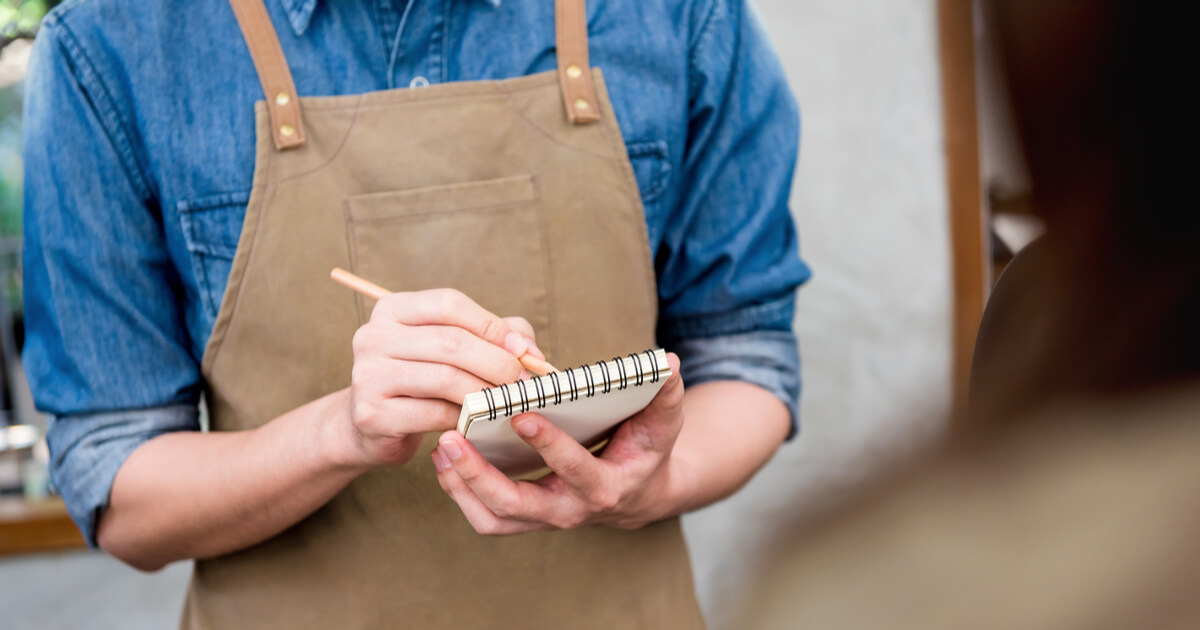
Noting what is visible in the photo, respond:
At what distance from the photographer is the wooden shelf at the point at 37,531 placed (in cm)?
175

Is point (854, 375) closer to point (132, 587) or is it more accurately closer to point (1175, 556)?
point (132, 587)

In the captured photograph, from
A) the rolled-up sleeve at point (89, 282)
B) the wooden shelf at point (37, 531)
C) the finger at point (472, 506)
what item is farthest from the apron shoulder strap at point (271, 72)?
the wooden shelf at point (37, 531)

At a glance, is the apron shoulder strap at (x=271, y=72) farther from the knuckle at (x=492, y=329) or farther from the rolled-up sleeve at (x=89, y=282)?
the knuckle at (x=492, y=329)

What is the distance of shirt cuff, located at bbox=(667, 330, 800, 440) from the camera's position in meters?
0.97

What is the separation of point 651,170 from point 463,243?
199 mm

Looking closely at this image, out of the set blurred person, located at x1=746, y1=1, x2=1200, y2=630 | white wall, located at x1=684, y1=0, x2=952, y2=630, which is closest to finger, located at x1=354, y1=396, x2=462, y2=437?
blurred person, located at x1=746, y1=1, x2=1200, y2=630

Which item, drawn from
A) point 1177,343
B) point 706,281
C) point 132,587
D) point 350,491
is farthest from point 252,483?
point 132,587

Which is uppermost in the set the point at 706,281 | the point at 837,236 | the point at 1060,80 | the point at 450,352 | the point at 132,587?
the point at 1060,80

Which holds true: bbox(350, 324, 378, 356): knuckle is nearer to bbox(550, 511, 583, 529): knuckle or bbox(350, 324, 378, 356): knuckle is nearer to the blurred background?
bbox(550, 511, 583, 529): knuckle

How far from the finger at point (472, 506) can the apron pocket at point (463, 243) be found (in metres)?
0.24

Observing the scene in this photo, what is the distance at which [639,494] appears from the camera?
73cm

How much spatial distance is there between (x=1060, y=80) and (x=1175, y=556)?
0.10m

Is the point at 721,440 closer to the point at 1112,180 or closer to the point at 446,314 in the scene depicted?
the point at 446,314

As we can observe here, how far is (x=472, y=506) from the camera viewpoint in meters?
0.65
